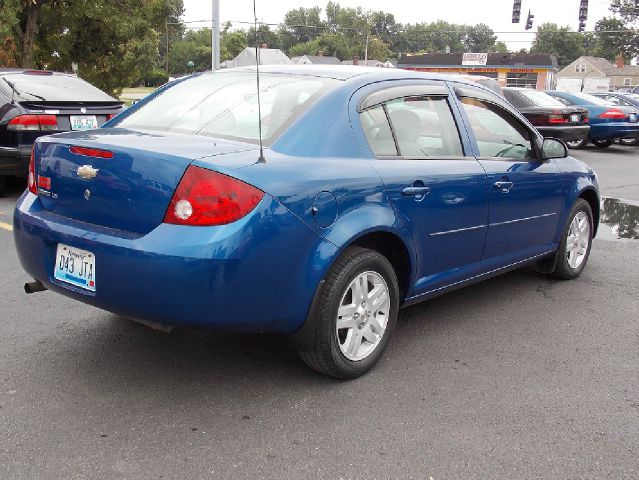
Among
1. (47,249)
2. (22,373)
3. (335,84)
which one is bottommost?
(22,373)

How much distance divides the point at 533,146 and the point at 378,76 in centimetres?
152

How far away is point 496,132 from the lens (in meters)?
4.65

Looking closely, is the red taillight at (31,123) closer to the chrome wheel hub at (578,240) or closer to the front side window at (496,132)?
the front side window at (496,132)

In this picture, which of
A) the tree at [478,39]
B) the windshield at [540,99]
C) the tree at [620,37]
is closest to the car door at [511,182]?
the windshield at [540,99]

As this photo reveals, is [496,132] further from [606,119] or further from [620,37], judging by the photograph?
[620,37]

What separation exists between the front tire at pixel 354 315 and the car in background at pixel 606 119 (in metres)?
15.0

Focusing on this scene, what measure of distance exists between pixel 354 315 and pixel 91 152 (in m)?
1.48

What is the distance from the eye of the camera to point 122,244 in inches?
116

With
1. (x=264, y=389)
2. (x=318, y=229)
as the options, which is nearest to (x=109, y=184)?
(x=318, y=229)

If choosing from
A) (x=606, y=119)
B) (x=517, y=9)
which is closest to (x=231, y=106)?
(x=606, y=119)

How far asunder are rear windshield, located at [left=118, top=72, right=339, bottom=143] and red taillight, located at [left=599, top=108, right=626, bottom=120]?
15.4 m

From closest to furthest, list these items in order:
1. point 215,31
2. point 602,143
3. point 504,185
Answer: point 504,185
point 215,31
point 602,143

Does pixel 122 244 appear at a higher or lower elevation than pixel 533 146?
lower

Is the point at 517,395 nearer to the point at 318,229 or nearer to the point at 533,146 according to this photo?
the point at 318,229
